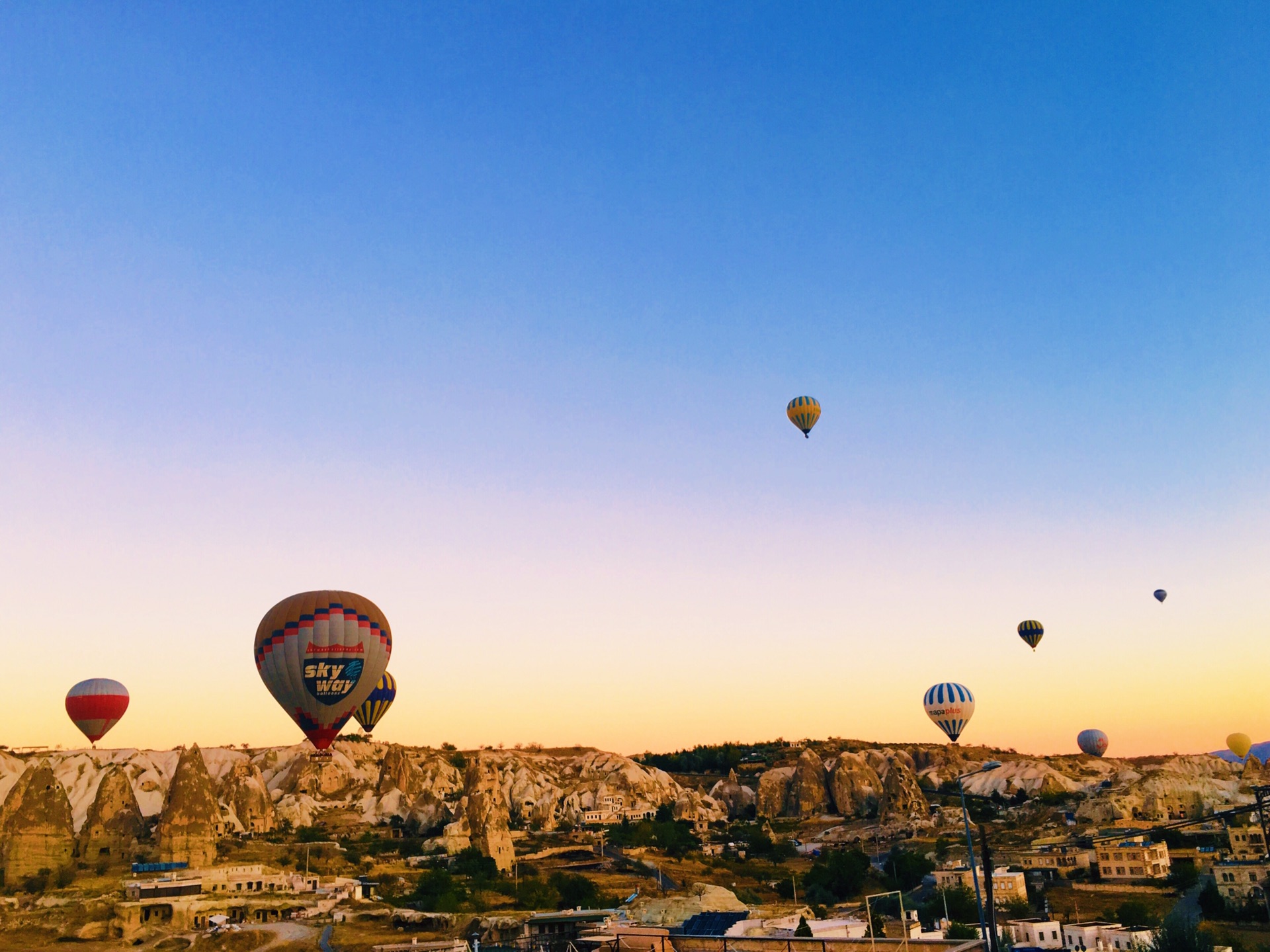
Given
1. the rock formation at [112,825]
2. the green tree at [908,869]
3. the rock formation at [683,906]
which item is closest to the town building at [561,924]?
the rock formation at [683,906]

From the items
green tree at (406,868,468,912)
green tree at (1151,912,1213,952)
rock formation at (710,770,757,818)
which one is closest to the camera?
green tree at (1151,912,1213,952)

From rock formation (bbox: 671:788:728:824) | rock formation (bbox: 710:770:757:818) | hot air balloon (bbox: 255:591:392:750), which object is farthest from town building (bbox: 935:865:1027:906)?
rock formation (bbox: 710:770:757:818)

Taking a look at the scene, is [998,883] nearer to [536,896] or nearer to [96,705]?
[536,896]

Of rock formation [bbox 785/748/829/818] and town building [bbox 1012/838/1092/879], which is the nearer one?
town building [bbox 1012/838/1092/879]

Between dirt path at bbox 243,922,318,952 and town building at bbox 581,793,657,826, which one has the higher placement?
dirt path at bbox 243,922,318,952

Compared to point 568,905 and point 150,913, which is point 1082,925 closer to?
point 568,905

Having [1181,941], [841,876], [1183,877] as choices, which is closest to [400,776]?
[841,876]

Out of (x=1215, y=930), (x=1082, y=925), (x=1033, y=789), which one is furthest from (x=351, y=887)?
(x=1033, y=789)

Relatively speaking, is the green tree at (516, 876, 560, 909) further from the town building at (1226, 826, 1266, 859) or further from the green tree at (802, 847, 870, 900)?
the town building at (1226, 826, 1266, 859)
